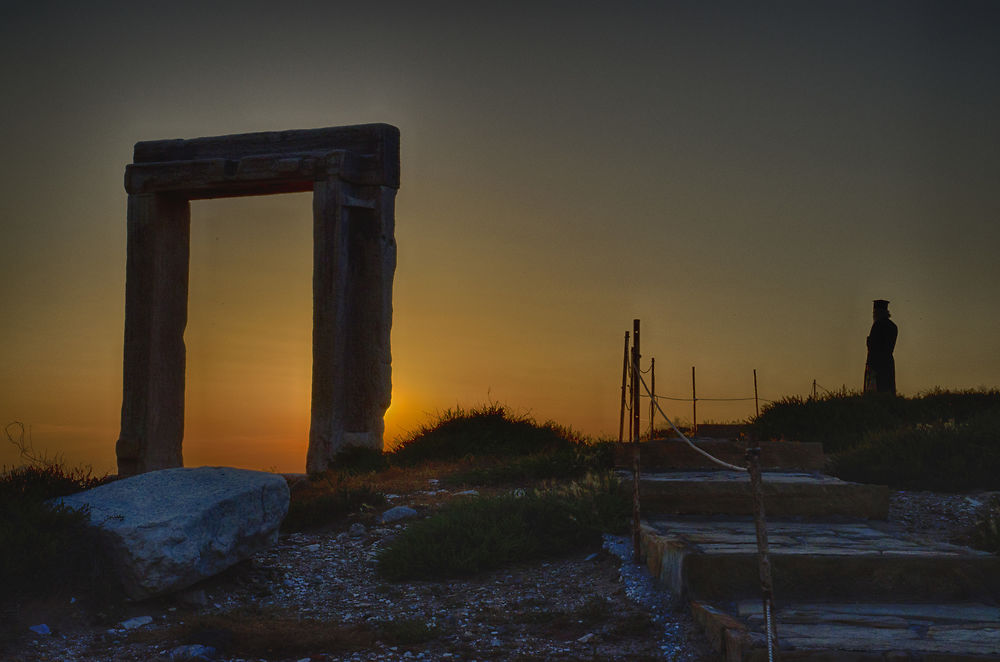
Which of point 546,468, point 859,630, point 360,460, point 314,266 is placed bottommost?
point 859,630

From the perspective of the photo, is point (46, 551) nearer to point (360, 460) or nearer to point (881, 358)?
point (360, 460)

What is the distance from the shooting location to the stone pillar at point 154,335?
42.3 ft

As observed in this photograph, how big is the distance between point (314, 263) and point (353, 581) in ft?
21.0

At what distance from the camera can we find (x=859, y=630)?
14.5ft

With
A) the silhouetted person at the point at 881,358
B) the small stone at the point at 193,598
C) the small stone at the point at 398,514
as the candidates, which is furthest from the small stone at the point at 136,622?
the silhouetted person at the point at 881,358

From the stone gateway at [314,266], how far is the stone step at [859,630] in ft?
26.6

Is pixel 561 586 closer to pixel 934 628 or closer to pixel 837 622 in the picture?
pixel 837 622

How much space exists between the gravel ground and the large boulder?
0.28 metres

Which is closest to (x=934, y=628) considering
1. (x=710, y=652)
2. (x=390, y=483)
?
(x=710, y=652)

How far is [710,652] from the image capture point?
4.60 m

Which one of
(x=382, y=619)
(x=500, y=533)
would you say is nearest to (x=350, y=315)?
(x=500, y=533)

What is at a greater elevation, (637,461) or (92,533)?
(637,461)

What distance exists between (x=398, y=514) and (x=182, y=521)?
256 centimetres

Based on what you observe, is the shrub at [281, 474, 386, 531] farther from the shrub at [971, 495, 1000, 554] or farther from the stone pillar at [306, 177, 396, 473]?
the shrub at [971, 495, 1000, 554]
